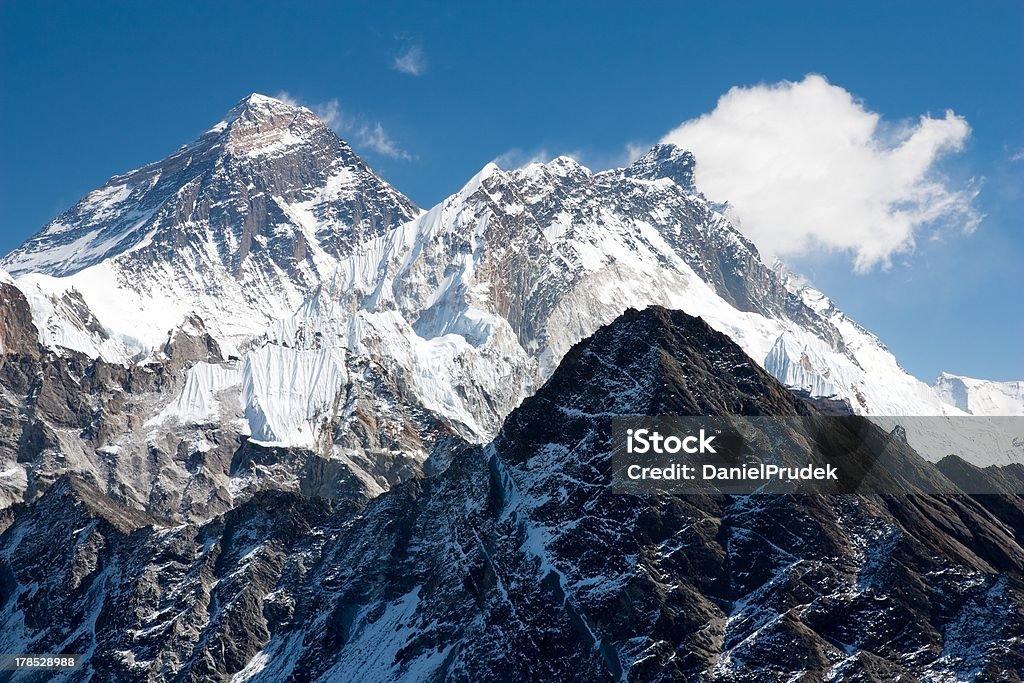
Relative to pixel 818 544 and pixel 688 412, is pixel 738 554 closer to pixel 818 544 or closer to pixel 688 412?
pixel 818 544

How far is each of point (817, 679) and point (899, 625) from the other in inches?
467

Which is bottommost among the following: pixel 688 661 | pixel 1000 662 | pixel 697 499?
pixel 1000 662

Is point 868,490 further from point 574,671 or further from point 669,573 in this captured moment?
point 574,671

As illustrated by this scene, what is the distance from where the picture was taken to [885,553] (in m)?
179

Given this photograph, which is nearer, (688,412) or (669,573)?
(669,573)

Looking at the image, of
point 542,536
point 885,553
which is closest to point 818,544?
point 885,553

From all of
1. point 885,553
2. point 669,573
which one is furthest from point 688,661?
point 885,553

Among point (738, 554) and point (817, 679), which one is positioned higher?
point (738, 554)

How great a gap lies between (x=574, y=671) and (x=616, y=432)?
30651 millimetres

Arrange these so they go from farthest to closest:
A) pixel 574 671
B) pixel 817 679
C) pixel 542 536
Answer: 1. pixel 542 536
2. pixel 574 671
3. pixel 817 679

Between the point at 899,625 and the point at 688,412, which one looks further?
the point at 688,412

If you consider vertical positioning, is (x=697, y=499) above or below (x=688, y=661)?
above

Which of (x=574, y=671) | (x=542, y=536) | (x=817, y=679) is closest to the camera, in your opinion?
(x=817, y=679)

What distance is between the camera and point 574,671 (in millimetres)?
178500
